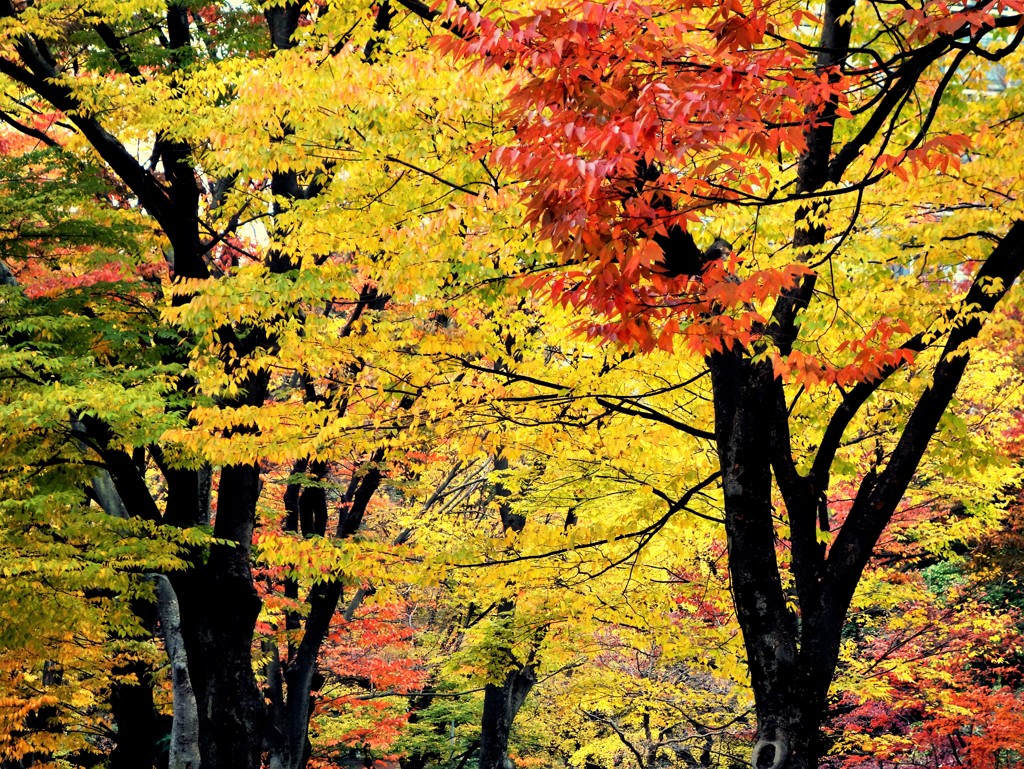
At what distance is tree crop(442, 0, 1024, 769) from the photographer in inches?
129

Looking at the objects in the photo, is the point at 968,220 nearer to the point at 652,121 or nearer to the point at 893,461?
the point at 893,461

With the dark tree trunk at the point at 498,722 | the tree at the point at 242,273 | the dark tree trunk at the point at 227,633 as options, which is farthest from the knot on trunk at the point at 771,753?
the dark tree trunk at the point at 498,722

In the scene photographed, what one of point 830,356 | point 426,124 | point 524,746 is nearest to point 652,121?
point 426,124

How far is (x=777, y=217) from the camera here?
5398 millimetres

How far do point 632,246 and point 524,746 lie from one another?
19.3 meters

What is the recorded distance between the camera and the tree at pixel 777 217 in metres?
3.29

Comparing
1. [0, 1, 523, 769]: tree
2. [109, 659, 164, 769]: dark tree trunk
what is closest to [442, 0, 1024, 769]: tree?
[0, 1, 523, 769]: tree

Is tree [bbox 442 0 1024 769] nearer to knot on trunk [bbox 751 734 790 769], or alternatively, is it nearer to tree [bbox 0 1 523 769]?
knot on trunk [bbox 751 734 790 769]

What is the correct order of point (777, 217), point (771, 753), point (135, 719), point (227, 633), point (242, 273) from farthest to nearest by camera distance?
point (135, 719) → point (227, 633) → point (242, 273) → point (777, 217) → point (771, 753)

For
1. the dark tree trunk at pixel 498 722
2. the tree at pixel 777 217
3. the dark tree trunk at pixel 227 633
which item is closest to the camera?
the tree at pixel 777 217

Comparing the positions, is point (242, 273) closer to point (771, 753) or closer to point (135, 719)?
point (771, 753)

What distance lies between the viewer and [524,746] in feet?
66.1

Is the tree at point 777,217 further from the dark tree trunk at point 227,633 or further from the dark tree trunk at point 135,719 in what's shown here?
the dark tree trunk at point 135,719

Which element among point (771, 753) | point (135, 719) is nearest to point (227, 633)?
point (771, 753)
